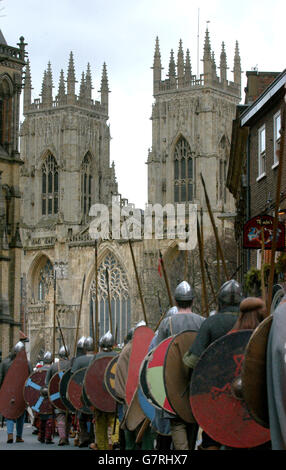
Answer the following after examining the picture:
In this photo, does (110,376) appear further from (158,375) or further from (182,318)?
(158,375)

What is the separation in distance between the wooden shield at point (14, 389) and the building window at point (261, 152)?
8.49m

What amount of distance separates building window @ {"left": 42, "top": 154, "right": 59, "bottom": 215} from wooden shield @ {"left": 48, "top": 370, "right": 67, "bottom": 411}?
227 feet

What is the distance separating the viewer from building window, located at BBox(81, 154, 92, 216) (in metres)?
86.4

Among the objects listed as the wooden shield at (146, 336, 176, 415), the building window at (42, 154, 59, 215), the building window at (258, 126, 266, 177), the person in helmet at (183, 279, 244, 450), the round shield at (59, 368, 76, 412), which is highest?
the building window at (42, 154, 59, 215)

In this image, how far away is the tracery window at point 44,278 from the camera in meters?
80.4

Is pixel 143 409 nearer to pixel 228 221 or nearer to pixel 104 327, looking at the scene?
pixel 228 221

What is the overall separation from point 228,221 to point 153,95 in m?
16.8

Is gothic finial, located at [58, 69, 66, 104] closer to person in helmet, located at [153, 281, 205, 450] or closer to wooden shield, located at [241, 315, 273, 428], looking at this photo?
person in helmet, located at [153, 281, 205, 450]

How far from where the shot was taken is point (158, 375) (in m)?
9.40

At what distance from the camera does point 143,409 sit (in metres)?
10.6

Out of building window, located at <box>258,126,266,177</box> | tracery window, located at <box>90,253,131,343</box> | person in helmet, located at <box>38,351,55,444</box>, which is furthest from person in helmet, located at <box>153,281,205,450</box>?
tracery window, located at <box>90,253,131,343</box>

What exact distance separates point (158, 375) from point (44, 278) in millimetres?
71968

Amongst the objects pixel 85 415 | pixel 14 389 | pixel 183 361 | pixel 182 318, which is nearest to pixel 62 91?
pixel 14 389
